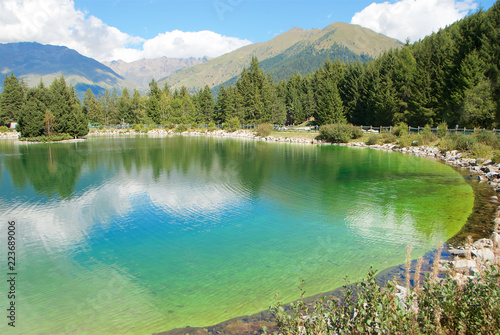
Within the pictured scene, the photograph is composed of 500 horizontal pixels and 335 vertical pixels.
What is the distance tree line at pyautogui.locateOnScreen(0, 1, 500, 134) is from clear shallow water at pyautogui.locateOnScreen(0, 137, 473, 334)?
21443 millimetres

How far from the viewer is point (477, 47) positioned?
3650cm

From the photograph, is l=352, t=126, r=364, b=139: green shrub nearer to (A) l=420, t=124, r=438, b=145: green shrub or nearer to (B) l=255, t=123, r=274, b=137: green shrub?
(A) l=420, t=124, r=438, b=145: green shrub

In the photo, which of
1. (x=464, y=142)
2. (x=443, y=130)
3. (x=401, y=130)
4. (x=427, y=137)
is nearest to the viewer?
(x=464, y=142)

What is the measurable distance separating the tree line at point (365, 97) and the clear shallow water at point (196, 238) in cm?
2144

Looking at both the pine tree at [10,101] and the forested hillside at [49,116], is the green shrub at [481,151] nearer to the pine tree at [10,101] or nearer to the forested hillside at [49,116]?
the forested hillside at [49,116]

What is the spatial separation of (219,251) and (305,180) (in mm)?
11861

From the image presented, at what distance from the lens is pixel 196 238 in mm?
10867

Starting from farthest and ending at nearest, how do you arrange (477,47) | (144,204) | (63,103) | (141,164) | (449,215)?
(63,103), (477,47), (141,164), (144,204), (449,215)

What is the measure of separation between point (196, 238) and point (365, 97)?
54.1 m

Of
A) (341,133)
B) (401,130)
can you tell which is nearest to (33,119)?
(341,133)

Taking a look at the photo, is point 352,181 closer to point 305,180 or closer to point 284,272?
point 305,180

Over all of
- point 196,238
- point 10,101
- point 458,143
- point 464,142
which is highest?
point 10,101

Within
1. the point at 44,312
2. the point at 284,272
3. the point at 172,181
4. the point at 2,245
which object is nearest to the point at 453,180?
the point at 284,272

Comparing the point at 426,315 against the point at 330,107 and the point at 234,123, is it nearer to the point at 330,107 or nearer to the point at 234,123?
the point at 330,107
